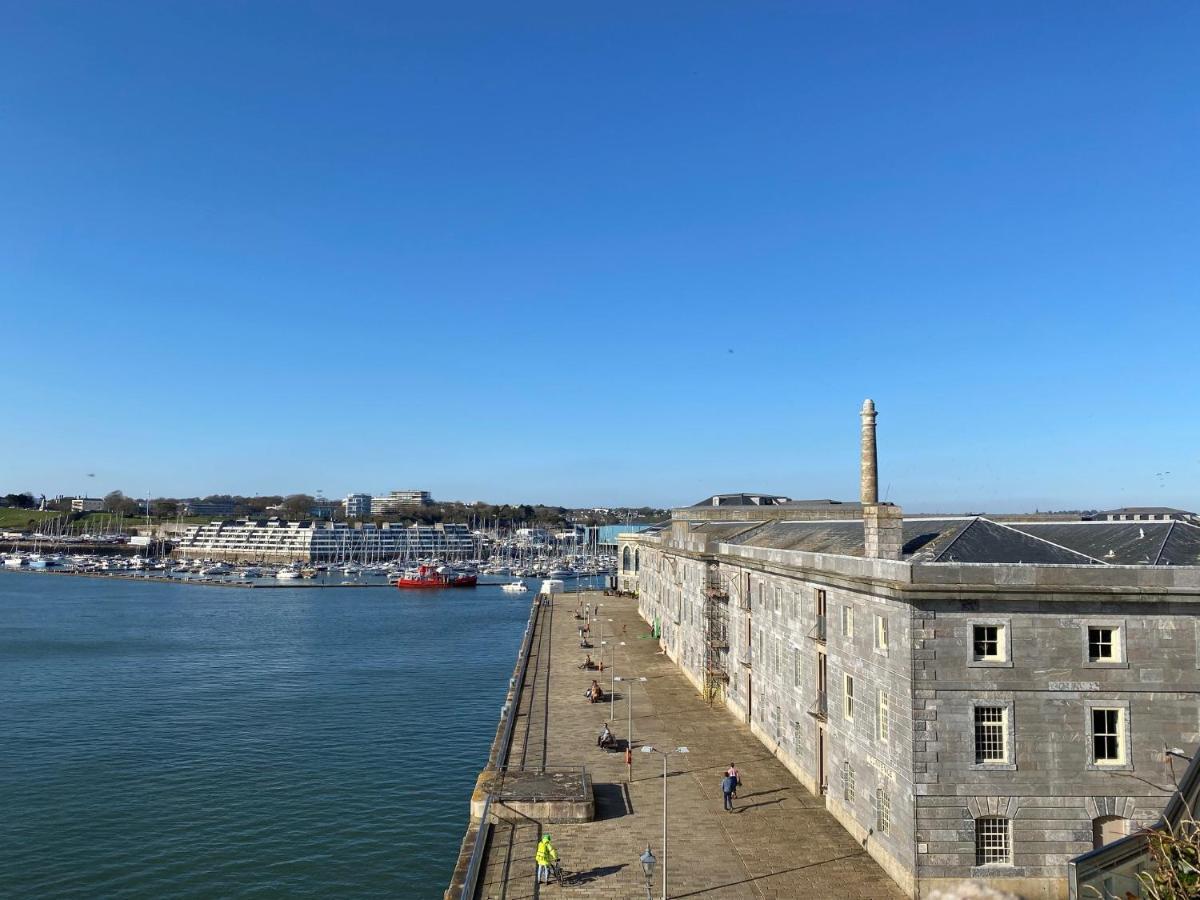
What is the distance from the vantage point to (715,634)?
164 ft

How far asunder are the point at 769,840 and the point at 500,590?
6185 inches

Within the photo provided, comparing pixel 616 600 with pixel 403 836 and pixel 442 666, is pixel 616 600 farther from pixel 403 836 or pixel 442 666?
pixel 403 836

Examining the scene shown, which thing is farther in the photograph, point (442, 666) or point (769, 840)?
point (442, 666)

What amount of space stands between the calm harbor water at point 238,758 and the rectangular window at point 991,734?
63.3 ft

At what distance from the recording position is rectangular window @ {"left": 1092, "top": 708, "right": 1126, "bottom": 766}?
2350 cm

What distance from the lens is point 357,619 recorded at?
12281cm

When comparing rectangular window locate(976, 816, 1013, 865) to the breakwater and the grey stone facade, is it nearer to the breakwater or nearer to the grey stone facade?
the grey stone facade

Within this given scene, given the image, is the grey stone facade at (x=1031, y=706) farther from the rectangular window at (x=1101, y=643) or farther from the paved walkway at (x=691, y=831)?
the paved walkway at (x=691, y=831)

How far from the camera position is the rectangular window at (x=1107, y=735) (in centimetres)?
2350

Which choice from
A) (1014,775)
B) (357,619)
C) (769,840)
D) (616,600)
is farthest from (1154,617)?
(357,619)

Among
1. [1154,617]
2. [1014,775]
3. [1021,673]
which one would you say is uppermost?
[1154,617]

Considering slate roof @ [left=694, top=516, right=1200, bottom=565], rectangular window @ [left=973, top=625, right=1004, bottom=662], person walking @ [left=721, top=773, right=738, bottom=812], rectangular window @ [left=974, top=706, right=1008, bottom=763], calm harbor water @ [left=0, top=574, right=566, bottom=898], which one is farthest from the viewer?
calm harbor water @ [left=0, top=574, right=566, bottom=898]

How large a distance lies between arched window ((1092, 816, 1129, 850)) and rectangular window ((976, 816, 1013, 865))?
215cm

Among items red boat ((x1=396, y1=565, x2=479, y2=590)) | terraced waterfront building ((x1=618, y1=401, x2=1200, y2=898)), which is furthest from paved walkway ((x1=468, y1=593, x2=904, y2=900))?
red boat ((x1=396, y1=565, x2=479, y2=590))
